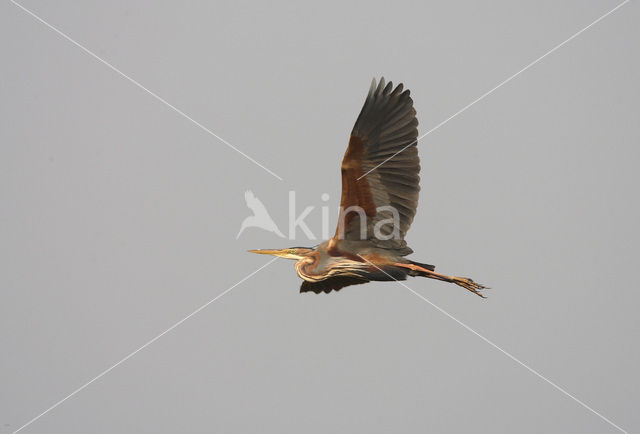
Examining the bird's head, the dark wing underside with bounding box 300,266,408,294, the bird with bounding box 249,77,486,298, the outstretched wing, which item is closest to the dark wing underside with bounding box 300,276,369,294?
the dark wing underside with bounding box 300,266,408,294

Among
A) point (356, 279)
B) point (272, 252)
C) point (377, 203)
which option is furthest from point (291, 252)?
point (377, 203)

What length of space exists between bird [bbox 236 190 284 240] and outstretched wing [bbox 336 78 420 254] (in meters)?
2.55

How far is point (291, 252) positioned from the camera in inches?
468

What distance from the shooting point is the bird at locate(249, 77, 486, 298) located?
10.9 meters

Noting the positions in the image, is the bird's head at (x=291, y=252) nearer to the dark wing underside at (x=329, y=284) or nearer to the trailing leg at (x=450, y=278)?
the dark wing underside at (x=329, y=284)

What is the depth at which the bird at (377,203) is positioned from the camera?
35.9ft

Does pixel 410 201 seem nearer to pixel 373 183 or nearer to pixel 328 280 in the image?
pixel 373 183

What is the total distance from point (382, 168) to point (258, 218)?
323 centimetres

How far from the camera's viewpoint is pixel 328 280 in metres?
12.1

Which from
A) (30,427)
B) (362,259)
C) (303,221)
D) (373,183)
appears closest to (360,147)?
(373,183)

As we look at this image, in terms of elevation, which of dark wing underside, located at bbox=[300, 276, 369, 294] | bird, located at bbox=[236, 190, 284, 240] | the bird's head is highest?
bird, located at bbox=[236, 190, 284, 240]

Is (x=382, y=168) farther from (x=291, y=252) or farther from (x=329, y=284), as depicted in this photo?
(x=329, y=284)

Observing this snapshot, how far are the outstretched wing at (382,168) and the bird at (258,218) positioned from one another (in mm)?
2550

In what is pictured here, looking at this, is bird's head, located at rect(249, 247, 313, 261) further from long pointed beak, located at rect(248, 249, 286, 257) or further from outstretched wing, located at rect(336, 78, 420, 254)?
outstretched wing, located at rect(336, 78, 420, 254)
